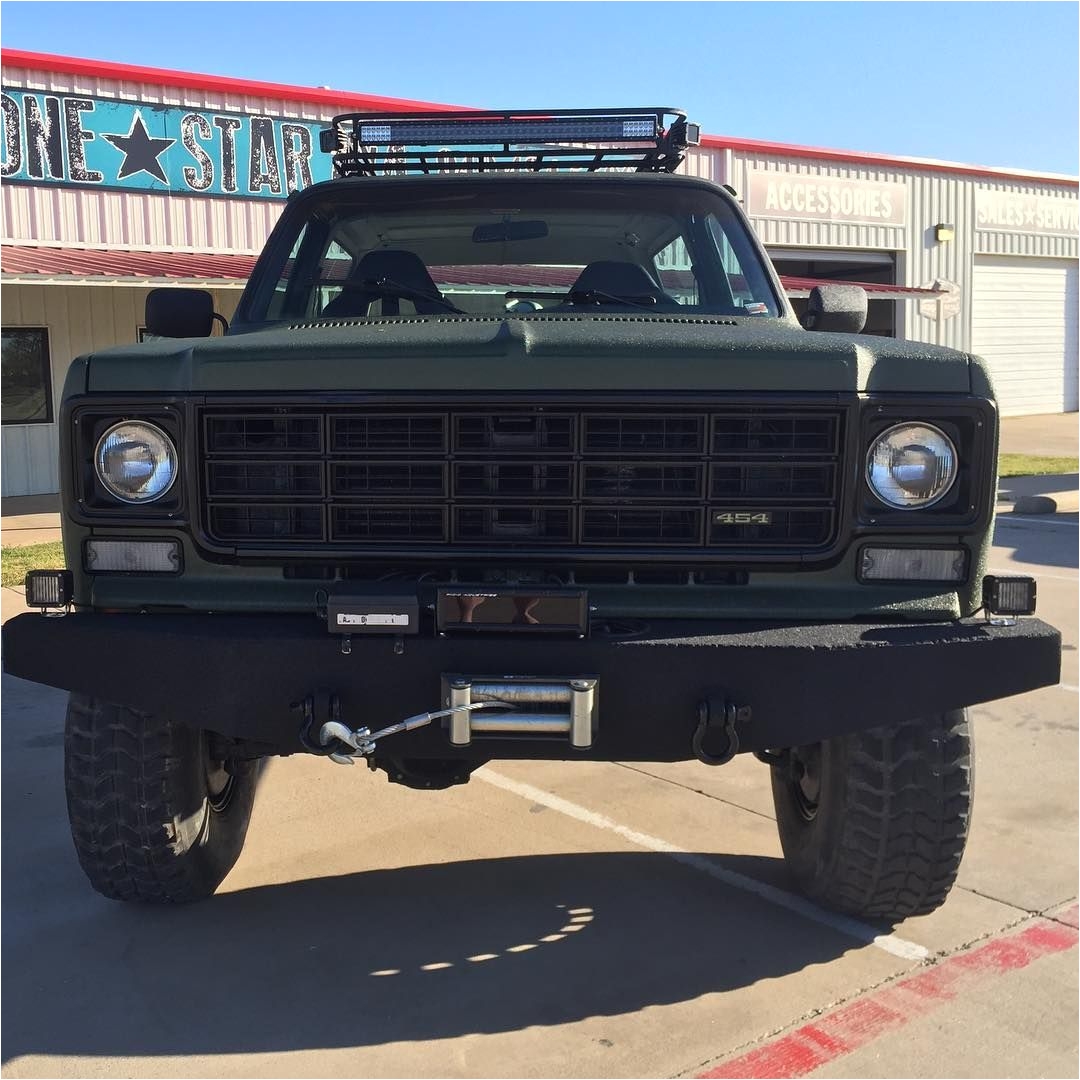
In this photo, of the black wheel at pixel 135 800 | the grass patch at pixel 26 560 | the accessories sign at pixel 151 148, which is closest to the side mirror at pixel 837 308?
the black wheel at pixel 135 800

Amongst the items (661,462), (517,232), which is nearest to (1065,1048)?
(661,462)

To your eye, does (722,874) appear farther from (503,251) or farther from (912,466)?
(503,251)

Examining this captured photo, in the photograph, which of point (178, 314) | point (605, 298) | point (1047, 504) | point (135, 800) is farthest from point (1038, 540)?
point (135, 800)

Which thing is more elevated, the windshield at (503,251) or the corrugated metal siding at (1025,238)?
the corrugated metal siding at (1025,238)

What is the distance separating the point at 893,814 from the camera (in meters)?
3.23

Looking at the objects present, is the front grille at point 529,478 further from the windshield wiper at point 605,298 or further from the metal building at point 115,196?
the metal building at point 115,196

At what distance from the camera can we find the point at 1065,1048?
2865 millimetres

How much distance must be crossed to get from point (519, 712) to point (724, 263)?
199cm

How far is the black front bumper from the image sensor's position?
2758 millimetres

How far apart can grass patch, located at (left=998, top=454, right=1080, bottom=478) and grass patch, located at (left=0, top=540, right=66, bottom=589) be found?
10.7m

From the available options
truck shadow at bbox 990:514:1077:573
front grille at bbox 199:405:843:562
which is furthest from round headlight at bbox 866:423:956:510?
truck shadow at bbox 990:514:1077:573

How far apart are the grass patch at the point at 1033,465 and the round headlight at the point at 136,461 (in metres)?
13.5

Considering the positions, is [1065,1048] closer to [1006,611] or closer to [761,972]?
[761,972]

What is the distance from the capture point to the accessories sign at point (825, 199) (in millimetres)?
20141
